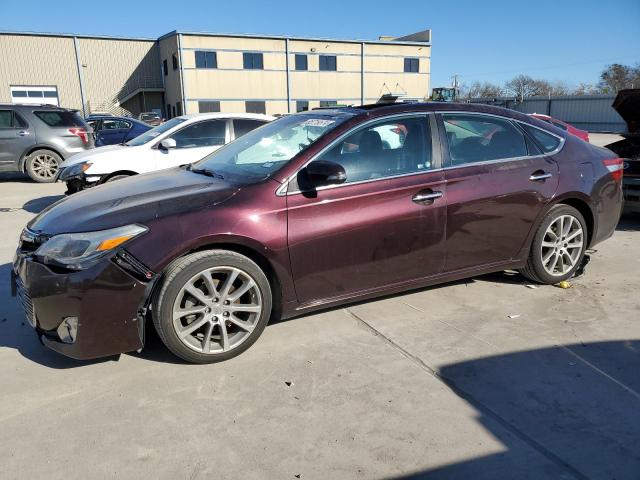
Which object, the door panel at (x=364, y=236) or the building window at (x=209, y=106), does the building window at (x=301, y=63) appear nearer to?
the building window at (x=209, y=106)

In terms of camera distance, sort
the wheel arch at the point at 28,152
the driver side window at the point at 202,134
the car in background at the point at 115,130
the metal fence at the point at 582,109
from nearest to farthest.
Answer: the driver side window at the point at 202,134, the wheel arch at the point at 28,152, the car in background at the point at 115,130, the metal fence at the point at 582,109

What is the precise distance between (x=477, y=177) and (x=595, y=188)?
1359 mm

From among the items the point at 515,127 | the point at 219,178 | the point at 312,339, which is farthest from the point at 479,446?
the point at 515,127

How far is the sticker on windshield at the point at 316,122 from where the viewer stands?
3.97 metres

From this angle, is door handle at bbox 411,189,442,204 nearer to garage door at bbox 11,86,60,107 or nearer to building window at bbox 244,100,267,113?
building window at bbox 244,100,267,113

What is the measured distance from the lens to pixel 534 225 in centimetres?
441

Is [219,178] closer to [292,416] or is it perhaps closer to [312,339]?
[312,339]

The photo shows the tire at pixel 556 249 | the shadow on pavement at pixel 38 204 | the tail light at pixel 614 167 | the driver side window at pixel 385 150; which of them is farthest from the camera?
the shadow on pavement at pixel 38 204

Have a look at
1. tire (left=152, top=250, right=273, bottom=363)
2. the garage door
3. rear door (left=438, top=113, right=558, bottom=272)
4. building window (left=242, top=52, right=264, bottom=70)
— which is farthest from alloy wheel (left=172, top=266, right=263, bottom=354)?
the garage door


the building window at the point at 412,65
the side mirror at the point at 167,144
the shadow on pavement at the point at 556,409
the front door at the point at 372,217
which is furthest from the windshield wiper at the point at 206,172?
the building window at the point at 412,65

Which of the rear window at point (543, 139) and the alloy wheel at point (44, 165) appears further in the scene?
the alloy wheel at point (44, 165)

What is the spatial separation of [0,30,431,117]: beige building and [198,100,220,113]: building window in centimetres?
9

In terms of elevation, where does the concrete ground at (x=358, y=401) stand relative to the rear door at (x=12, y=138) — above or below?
below

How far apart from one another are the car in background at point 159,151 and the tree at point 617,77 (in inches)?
2186
